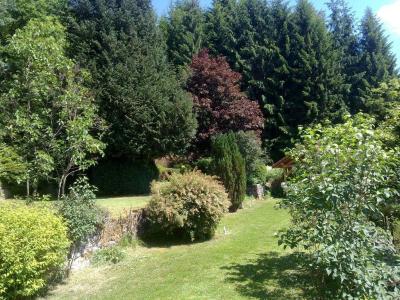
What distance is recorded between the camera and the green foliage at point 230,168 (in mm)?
14812

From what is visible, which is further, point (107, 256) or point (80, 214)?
point (107, 256)

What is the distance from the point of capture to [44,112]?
39.3ft

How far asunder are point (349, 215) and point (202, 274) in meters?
3.50

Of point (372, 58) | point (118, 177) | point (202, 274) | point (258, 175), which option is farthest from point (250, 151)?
point (372, 58)

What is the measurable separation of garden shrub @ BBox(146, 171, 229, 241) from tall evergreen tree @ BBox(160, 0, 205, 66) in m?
15.4

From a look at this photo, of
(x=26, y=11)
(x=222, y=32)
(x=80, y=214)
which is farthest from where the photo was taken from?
(x=222, y=32)

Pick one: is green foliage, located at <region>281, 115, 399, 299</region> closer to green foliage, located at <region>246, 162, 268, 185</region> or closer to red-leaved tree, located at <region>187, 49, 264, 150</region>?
green foliage, located at <region>246, 162, 268, 185</region>

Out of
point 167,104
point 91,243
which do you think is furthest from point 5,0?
point 91,243

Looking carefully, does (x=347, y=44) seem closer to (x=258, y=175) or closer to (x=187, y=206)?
(x=258, y=175)

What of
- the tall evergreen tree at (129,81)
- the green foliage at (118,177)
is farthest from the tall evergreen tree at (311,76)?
the green foliage at (118,177)

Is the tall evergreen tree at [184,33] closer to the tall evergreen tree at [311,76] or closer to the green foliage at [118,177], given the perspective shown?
the tall evergreen tree at [311,76]

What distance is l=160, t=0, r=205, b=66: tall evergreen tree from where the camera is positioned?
83.3 feet

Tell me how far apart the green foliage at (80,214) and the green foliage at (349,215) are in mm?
4627

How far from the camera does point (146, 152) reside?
1543 cm
